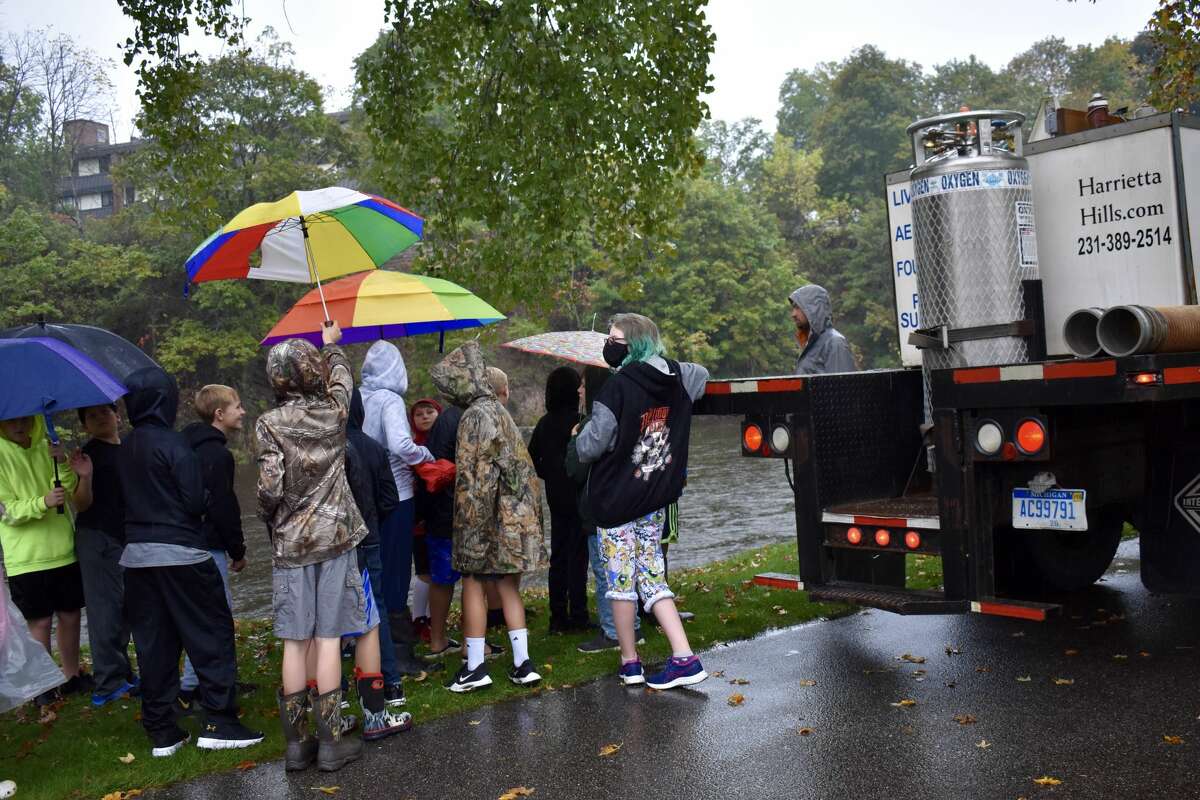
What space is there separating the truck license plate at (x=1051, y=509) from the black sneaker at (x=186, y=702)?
4603 mm

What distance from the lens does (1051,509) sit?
576 cm

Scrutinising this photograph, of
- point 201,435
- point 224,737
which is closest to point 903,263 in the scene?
point 201,435

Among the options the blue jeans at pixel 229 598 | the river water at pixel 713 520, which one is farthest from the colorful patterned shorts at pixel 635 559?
the river water at pixel 713 520

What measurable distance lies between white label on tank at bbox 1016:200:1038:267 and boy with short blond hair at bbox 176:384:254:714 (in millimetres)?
4436

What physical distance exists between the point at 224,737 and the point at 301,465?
1477 mm

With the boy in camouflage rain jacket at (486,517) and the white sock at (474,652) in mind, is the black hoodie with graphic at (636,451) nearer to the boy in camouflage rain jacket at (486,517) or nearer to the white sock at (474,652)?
the boy in camouflage rain jacket at (486,517)

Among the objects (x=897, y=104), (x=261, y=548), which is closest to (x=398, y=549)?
(x=261, y=548)

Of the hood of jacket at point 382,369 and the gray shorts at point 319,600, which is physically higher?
the hood of jacket at point 382,369

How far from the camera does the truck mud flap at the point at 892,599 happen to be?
5.80m

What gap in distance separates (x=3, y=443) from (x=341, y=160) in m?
36.8

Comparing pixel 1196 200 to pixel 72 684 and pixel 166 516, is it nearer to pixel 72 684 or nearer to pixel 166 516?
pixel 166 516

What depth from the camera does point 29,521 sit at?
263 inches

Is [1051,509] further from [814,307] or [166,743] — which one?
[166,743]

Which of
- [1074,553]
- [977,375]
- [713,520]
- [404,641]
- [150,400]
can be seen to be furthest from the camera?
A: [713,520]
